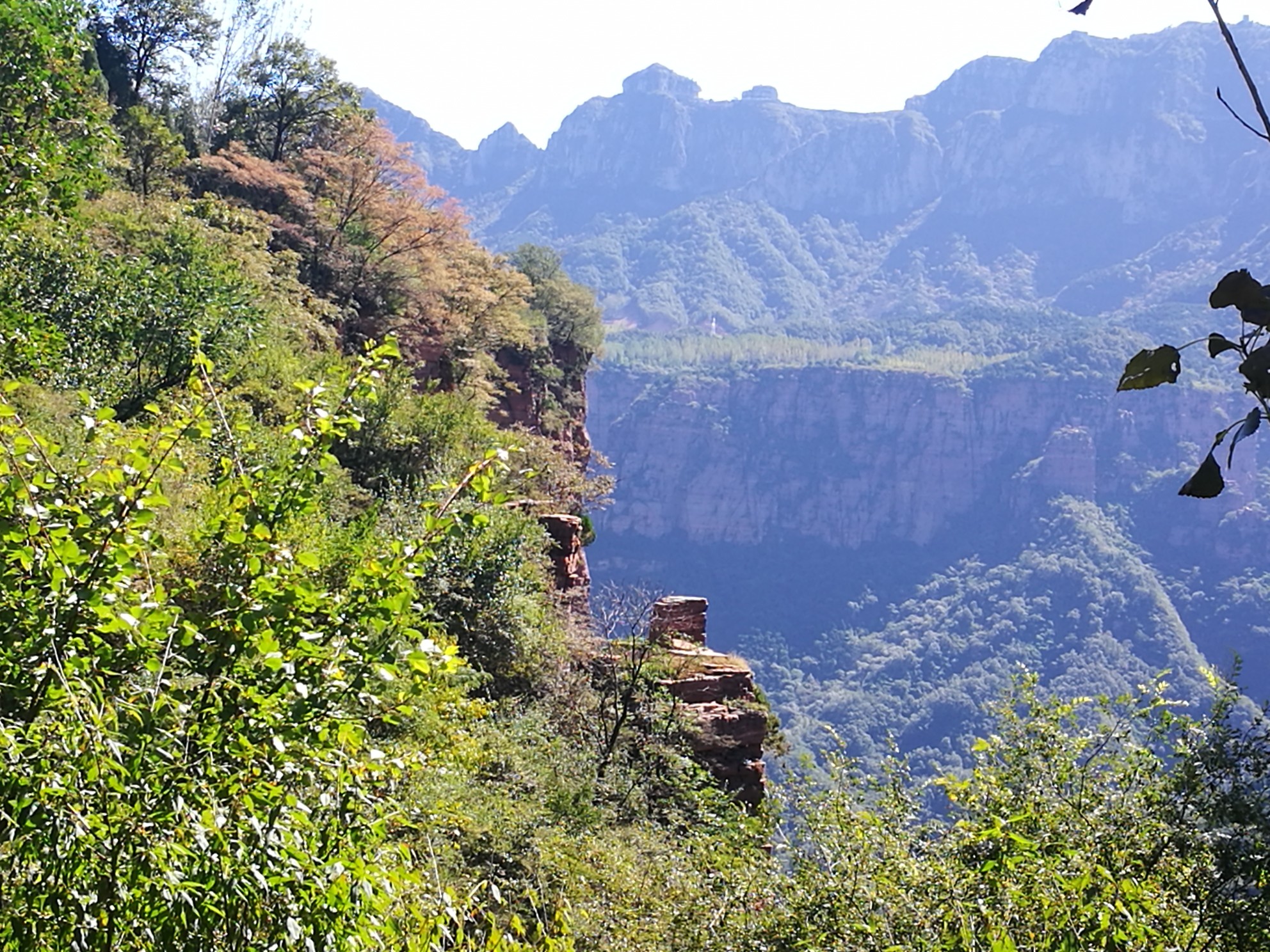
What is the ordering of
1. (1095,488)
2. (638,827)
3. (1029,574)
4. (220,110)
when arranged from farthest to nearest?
(1095,488)
(1029,574)
(220,110)
(638,827)

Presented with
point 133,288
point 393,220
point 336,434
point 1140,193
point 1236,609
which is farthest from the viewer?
point 1140,193

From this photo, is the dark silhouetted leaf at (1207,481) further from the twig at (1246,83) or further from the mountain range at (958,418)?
the mountain range at (958,418)

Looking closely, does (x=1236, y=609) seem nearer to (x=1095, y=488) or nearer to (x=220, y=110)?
(x=1095, y=488)

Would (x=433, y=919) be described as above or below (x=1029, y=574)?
above

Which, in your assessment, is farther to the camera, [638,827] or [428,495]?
[428,495]

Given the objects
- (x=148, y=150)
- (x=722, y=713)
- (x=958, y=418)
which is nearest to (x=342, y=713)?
(x=722, y=713)

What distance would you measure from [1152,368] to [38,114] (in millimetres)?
11462

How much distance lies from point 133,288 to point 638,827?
30.6ft

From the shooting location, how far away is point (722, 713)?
53.7ft

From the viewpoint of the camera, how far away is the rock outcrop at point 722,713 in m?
16.0

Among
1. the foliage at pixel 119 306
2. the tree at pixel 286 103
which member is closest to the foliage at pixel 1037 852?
the foliage at pixel 119 306

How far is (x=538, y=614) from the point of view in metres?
14.8

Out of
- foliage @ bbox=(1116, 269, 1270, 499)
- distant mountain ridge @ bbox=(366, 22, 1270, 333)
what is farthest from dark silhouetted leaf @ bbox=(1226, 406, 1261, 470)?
distant mountain ridge @ bbox=(366, 22, 1270, 333)

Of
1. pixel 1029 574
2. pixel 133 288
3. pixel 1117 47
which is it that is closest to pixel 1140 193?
pixel 1117 47
